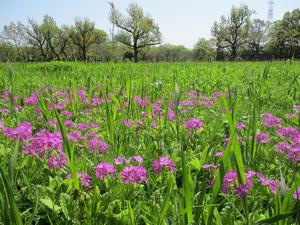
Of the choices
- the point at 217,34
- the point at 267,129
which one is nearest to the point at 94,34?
the point at 217,34

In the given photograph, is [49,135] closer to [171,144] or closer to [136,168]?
[136,168]

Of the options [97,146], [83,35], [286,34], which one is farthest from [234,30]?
[97,146]

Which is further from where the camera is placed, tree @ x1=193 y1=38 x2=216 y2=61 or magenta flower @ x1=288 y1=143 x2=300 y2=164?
tree @ x1=193 y1=38 x2=216 y2=61

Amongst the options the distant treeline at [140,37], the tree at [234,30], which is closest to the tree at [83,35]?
the distant treeline at [140,37]

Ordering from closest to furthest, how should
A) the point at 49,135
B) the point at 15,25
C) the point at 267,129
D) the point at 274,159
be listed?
the point at 49,135 → the point at 274,159 → the point at 267,129 → the point at 15,25

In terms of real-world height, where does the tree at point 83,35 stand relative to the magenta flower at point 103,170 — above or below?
above

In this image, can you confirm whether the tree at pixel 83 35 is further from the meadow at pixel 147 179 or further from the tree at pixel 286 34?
the meadow at pixel 147 179

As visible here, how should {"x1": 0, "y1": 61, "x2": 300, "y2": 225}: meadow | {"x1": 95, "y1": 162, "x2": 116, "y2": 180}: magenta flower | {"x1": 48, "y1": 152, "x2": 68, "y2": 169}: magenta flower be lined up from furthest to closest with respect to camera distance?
1. {"x1": 48, "y1": 152, "x2": 68, "y2": 169}: magenta flower
2. {"x1": 95, "y1": 162, "x2": 116, "y2": 180}: magenta flower
3. {"x1": 0, "y1": 61, "x2": 300, "y2": 225}: meadow

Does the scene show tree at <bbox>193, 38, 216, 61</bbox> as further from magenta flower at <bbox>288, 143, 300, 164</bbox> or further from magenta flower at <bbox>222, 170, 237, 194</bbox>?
magenta flower at <bbox>222, 170, 237, 194</bbox>

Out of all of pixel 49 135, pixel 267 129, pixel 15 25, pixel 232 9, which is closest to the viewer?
pixel 49 135

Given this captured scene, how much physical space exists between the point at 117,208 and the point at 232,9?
83.0 metres

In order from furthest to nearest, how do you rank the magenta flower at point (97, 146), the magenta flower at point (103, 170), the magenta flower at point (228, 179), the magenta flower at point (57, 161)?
the magenta flower at point (97, 146), the magenta flower at point (57, 161), the magenta flower at point (103, 170), the magenta flower at point (228, 179)

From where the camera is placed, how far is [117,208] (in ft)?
4.49

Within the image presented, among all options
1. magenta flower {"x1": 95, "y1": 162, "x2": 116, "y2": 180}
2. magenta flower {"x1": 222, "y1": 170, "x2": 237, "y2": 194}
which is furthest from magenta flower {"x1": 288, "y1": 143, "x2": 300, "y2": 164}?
magenta flower {"x1": 95, "y1": 162, "x2": 116, "y2": 180}
